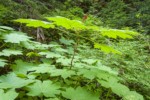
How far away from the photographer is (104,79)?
188cm

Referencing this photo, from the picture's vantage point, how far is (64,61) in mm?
2137

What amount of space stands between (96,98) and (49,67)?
1.67ft

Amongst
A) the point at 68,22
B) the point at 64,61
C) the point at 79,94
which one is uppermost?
the point at 68,22

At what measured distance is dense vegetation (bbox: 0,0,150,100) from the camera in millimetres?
1798

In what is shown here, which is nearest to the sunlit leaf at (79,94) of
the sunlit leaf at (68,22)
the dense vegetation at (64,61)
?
the dense vegetation at (64,61)

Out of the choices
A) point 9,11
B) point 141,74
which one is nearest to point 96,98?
point 141,74

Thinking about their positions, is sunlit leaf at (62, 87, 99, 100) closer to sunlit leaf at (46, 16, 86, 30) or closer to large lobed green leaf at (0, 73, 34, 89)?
large lobed green leaf at (0, 73, 34, 89)

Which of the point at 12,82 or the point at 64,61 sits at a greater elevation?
the point at 64,61

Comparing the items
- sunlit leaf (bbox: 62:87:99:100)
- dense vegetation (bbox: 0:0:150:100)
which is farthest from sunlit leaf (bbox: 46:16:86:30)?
sunlit leaf (bbox: 62:87:99:100)

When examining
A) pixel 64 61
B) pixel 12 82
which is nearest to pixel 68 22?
pixel 64 61

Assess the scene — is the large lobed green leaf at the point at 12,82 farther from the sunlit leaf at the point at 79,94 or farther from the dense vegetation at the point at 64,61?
the sunlit leaf at the point at 79,94

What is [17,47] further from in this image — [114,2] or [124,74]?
[114,2]

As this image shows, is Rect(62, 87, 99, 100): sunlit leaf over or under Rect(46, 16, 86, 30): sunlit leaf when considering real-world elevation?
under

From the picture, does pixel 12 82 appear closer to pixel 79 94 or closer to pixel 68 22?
pixel 79 94
